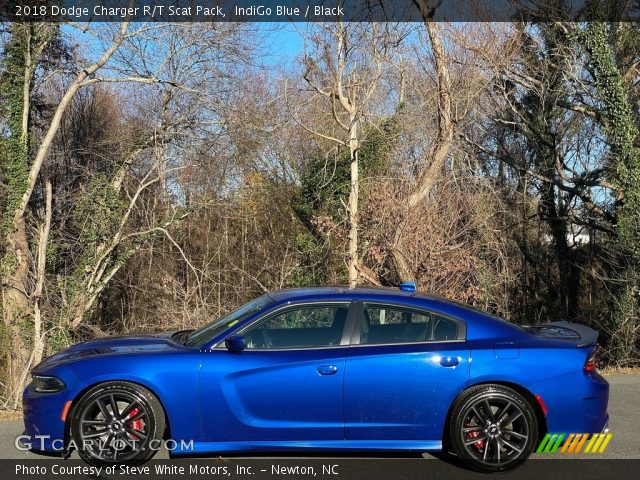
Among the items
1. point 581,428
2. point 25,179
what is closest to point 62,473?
point 581,428

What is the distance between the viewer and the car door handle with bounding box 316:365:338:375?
16.6 ft

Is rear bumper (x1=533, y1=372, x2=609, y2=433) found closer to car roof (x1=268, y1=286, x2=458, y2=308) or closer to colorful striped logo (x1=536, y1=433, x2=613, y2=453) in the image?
colorful striped logo (x1=536, y1=433, x2=613, y2=453)

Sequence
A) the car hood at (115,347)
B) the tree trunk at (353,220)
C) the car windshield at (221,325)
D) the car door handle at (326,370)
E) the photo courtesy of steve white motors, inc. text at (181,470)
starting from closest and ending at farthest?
the photo courtesy of steve white motors, inc. text at (181,470) < the car door handle at (326,370) < the car hood at (115,347) < the car windshield at (221,325) < the tree trunk at (353,220)

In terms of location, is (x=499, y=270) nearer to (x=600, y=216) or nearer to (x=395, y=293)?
(x=600, y=216)

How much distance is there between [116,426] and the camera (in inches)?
196

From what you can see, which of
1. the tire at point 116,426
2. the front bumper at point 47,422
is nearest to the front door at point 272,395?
the tire at point 116,426

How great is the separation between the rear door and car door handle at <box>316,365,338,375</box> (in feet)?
0.33

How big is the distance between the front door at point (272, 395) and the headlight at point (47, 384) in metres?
1.10

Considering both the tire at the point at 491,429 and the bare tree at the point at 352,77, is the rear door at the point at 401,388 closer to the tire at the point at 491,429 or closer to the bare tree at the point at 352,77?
the tire at the point at 491,429

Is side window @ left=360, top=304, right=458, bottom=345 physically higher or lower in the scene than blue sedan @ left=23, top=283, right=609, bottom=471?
higher

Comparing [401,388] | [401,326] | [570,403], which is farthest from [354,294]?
[570,403]

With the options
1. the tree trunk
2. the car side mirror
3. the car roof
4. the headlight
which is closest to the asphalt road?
the headlight

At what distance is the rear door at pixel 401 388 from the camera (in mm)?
5062

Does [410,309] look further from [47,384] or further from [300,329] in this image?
[47,384]
